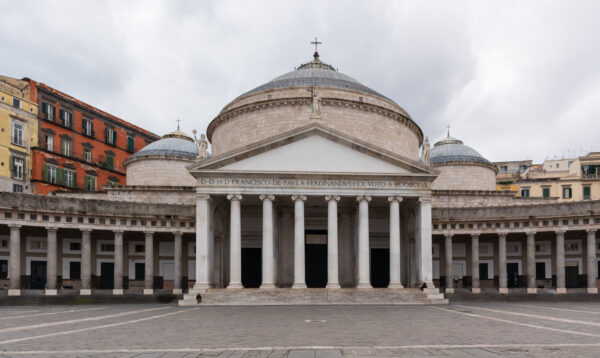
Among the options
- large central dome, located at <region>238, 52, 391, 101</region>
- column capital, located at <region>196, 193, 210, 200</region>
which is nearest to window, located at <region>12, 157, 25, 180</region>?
large central dome, located at <region>238, 52, 391, 101</region>

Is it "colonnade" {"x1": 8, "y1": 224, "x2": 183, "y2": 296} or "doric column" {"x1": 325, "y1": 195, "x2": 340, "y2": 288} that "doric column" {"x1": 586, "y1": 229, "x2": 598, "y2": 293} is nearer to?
"doric column" {"x1": 325, "y1": 195, "x2": 340, "y2": 288}

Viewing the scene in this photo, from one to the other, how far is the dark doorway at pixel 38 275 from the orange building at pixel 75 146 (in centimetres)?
1383

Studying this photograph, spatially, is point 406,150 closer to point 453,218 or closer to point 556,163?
point 453,218

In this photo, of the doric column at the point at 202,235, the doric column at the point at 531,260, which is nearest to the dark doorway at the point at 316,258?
the doric column at the point at 202,235

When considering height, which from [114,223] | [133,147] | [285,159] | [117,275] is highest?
[133,147]

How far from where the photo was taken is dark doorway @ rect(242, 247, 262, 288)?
1641 inches

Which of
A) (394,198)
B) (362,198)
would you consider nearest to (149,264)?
(362,198)

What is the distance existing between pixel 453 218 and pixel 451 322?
77.6 ft

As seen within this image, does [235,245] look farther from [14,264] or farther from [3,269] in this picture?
[3,269]

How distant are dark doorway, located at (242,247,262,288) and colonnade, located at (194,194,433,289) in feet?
22.9

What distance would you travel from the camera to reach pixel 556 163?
85.8m

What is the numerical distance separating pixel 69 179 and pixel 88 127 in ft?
27.2

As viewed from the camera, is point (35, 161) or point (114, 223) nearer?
point (114, 223)

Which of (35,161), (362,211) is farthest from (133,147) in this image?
(362,211)
